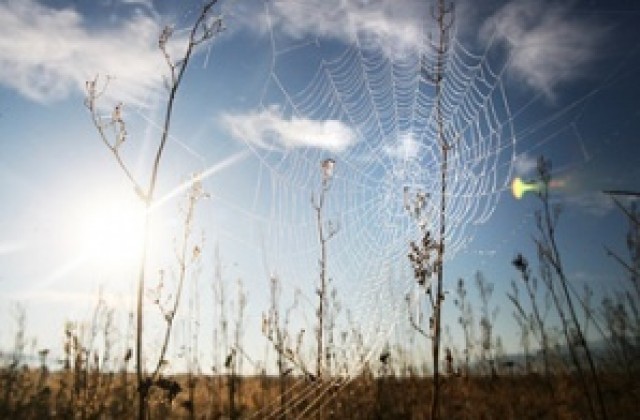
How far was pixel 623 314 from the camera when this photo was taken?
26.9 ft

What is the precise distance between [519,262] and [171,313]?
4.33 meters

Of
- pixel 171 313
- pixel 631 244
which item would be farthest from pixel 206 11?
pixel 631 244

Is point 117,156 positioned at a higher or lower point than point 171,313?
higher

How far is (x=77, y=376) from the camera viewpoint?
4.36 m

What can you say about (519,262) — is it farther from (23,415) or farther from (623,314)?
(23,415)

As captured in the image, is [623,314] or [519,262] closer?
[519,262]

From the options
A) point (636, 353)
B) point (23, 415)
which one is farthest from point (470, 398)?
point (23, 415)

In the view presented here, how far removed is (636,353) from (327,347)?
4.84m

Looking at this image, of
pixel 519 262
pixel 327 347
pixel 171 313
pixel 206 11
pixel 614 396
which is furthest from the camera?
pixel 614 396

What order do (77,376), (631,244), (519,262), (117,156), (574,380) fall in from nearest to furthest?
(117,156) → (77,376) → (519,262) → (631,244) → (574,380)

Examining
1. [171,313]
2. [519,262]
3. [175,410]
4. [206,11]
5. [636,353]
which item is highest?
[206,11]

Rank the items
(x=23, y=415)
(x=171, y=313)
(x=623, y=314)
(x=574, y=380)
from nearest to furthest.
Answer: (x=171, y=313) < (x=23, y=415) < (x=623, y=314) < (x=574, y=380)

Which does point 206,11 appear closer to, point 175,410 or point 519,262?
point 519,262

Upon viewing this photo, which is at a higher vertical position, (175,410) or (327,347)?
(327,347)
